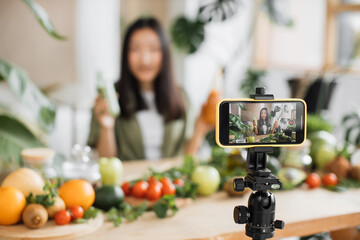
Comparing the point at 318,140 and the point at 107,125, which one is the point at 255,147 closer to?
the point at 318,140

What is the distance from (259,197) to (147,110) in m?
1.68

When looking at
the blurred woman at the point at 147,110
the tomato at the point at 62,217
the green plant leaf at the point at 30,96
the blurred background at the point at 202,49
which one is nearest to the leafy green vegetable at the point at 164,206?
the tomato at the point at 62,217

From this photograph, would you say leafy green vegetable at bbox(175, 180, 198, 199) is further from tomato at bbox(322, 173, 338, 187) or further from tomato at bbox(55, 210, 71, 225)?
tomato at bbox(322, 173, 338, 187)

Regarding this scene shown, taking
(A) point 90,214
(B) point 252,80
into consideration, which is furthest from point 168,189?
(B) point 252,80

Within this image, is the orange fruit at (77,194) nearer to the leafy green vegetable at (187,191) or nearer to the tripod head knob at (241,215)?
the leafy green vegetable at (187,191)

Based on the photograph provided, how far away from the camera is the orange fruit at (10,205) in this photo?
1.06 m

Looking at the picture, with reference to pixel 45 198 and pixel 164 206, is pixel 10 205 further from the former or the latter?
pixel 164 206

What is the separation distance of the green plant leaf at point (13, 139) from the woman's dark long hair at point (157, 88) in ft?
3.25

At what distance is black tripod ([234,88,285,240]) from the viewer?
2.89ft

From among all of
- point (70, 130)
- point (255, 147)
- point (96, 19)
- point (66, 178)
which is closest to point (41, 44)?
point (96, 19)

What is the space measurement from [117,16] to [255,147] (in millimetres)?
4241

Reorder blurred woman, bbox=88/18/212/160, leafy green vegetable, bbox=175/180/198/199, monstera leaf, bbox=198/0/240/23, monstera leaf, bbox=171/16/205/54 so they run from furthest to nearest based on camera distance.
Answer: monstera leaf, bbox=171/16/205/54, monstera leaf, bbox=198/0/240/23, blurred woman, bbox=88/18/212/160, leafy green vegetable, bbox=175/180/198/199

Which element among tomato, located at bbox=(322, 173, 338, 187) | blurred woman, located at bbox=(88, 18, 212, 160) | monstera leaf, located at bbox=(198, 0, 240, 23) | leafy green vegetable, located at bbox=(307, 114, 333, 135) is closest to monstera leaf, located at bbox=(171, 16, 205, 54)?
monstera leaf, located at bbox=(198, 0, 240, 23)

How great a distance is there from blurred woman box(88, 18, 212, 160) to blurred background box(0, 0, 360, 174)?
974 millimetres
